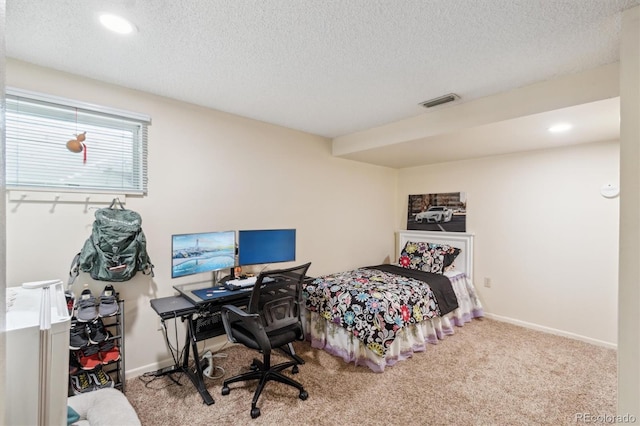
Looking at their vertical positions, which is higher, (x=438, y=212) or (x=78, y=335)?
(x=438, y=212)

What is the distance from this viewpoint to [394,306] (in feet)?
8.98

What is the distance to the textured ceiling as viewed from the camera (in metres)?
1.50

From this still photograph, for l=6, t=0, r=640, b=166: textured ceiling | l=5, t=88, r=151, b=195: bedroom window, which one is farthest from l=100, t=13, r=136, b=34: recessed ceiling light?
l=5, t=88, r=151, b=195: bedroom window

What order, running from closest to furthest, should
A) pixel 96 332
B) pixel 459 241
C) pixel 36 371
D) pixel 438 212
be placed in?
pixel 36 371 < pixel 96 332 < pixel 459 241 < pixel 438 212

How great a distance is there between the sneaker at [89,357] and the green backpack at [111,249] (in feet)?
1.60

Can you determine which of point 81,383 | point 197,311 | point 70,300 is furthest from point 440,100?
point 81,383

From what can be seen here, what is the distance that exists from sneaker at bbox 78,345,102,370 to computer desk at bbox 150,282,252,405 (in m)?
0.44

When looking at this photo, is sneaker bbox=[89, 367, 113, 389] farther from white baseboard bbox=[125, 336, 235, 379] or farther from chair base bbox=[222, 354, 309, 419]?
chair base bbox=[222, 354, 309, 419]

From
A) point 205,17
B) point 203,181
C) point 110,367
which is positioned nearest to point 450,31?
point 205,17

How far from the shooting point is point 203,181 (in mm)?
2840

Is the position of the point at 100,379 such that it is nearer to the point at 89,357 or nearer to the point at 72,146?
the point at 89,357

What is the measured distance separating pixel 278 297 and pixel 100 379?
137cm

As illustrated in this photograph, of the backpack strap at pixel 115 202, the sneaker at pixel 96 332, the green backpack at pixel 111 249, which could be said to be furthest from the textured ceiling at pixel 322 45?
the sneaker at pixel 96 332

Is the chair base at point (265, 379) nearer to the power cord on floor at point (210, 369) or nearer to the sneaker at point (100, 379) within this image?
the power cord on floor at point (210, 369)
